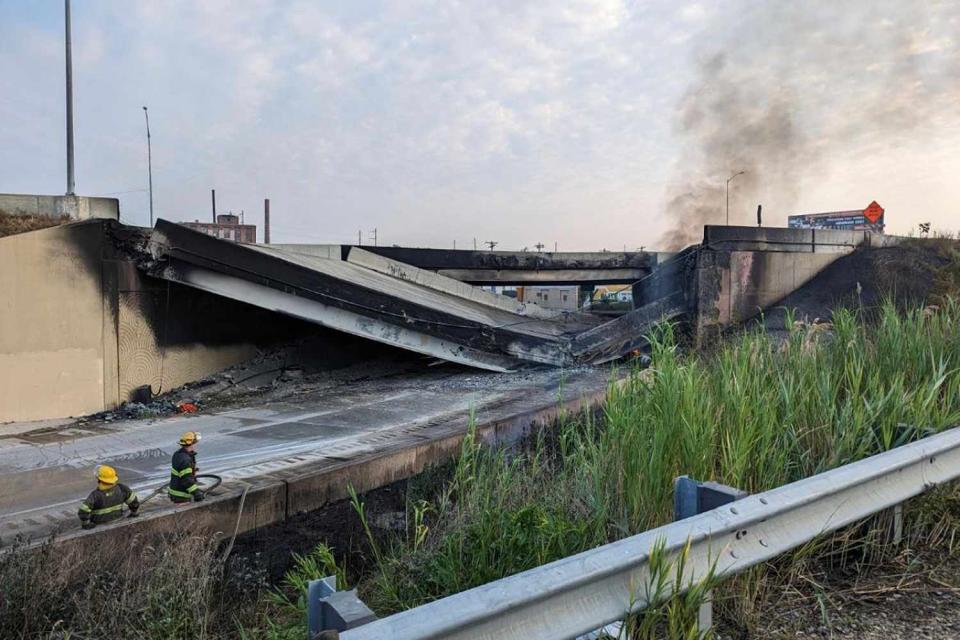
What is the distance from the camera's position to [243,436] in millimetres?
8336

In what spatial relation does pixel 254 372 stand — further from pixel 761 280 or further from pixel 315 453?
pixel 761 280

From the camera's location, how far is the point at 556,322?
19391 mm

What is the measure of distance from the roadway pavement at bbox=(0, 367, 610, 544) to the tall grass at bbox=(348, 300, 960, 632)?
1.54 meters

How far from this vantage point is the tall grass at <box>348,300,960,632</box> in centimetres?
286

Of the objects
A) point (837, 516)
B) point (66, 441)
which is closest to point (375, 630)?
point (837, 516)

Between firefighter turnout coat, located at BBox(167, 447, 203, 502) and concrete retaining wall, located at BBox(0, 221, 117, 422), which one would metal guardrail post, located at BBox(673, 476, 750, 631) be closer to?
firefighter turnout coat, located at BBox(167, 447, 203, 502)

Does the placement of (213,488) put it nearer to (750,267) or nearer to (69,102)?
(69,102)

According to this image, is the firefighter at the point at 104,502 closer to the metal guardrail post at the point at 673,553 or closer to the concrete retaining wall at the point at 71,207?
the metal guardrail post at the point at 673,553

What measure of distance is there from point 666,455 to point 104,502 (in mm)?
4097

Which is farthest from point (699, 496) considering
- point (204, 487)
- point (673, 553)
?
point (204, 487)

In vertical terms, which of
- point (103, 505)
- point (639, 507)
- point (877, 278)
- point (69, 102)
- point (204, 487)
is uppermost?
point (69, 102)

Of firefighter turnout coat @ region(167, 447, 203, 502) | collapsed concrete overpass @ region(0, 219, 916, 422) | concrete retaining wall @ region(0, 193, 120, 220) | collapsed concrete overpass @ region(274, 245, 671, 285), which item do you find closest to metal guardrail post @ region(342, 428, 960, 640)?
firefighter turnout coat @ region(167, 447, 203, 502)

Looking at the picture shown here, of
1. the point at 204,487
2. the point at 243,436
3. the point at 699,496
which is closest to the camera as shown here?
the point at 699,496

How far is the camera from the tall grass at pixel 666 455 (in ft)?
9.37
